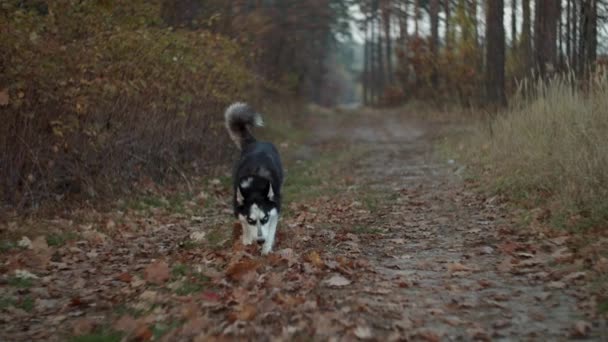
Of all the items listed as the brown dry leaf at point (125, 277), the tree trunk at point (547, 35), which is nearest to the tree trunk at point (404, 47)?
the tree trunk at point (547, 35)

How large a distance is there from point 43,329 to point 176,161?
8022mm

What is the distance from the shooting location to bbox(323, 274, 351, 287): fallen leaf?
575cm

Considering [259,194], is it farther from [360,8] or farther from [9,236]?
[360,8]

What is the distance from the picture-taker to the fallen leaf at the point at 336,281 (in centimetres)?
575

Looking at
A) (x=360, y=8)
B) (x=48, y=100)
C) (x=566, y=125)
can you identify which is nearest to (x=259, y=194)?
(x=48, y=100)

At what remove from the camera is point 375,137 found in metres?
23.5

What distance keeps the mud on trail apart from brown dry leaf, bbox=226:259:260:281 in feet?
0.06

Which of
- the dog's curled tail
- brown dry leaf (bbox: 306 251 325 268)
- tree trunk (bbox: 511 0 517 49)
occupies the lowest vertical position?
brown dry leaf (bbox: 306 251 325 268)

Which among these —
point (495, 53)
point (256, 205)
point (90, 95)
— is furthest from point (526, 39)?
point (256, 205)

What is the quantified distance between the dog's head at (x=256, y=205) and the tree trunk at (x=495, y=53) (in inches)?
425

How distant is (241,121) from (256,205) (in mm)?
2848

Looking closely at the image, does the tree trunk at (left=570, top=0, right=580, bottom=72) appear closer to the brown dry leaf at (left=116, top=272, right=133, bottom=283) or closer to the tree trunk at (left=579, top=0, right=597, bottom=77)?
the tree trunk at (left=579, top=0, right=597, bottom=77)

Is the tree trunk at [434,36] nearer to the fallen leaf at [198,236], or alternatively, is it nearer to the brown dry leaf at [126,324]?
the fallen leaf at [198,236]

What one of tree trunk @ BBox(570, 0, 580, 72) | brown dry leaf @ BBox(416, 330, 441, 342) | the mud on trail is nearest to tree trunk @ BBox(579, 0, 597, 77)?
tree trunk @ BBox(570, 0, 580, 72)
